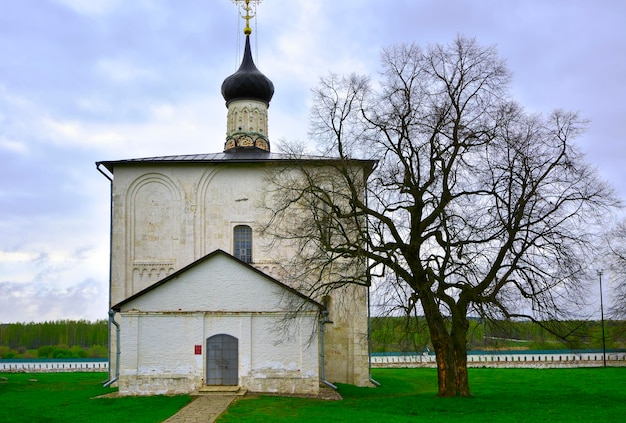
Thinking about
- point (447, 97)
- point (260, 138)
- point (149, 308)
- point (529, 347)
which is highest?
point (260, 138)

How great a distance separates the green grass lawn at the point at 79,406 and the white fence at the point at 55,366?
13.2 meters

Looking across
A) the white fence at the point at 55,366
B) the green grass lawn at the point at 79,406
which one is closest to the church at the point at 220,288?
the green grass lawn at the point at 79,406

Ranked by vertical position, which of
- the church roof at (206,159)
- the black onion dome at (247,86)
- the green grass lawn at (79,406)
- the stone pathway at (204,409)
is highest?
the black onion dome at (247,86)

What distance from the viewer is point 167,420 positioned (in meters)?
12.3

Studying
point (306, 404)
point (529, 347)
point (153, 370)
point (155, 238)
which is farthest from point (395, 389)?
point (529, 347)

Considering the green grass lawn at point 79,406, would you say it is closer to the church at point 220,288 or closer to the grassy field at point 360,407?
the grassy field at point 360,407

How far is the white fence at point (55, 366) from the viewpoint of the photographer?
33159 millimetres

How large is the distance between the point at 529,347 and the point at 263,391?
37.1m

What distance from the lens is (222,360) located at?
54.9 feet

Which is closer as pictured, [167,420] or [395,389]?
[167,420]

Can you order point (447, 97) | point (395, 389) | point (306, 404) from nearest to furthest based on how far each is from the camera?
point (306, 404)
point (447, 97)
point (395, 389)

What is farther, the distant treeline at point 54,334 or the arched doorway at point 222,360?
the distant treeline at point 54,334

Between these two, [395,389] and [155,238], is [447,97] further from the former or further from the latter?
[155,238]

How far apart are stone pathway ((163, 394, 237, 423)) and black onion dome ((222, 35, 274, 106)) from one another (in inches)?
554
